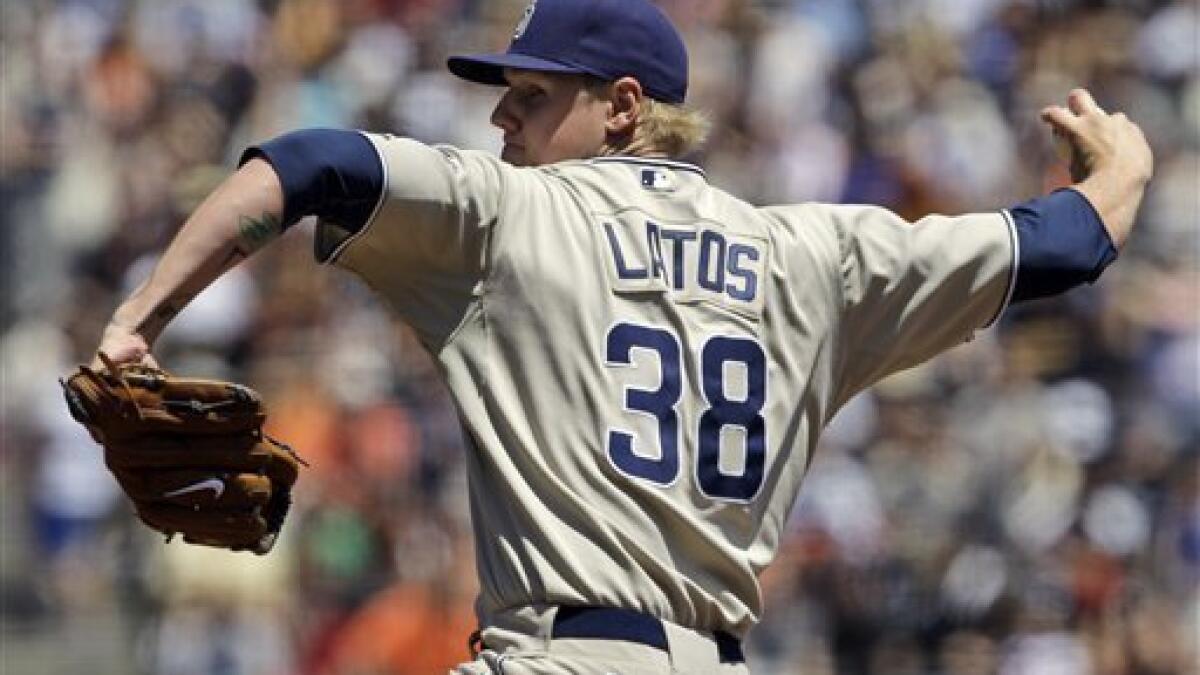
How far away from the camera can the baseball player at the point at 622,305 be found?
12.9ft

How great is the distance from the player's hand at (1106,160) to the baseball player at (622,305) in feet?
0.04

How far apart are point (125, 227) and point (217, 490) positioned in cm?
679

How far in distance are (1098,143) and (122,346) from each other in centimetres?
175

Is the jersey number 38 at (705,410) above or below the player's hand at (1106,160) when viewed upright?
below

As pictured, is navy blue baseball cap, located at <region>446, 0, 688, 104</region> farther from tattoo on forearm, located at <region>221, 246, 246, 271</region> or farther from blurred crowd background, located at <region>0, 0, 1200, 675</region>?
blurred crowd background, located at <region>0, 0, 1200, 675</region>

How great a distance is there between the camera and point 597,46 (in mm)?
4285

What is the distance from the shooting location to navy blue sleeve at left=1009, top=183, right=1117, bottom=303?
14.2ft

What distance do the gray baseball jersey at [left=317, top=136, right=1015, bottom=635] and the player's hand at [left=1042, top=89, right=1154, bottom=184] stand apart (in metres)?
0.56

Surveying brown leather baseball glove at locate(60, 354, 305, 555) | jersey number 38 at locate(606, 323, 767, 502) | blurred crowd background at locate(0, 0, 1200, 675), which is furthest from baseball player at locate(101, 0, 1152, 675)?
blurred crowd background at locate(0, 0, 1200, 675)

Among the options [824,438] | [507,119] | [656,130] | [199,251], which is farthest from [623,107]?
[824,438]

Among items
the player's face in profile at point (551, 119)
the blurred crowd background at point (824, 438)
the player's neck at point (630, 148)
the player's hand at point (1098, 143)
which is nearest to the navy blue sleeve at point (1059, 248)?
the player's hand at point (1098, 143)

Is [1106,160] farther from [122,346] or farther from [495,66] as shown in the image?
[122,346]

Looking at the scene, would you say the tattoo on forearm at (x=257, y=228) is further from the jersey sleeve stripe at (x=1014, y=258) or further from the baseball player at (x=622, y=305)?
the jersey sleeve stripe at (x=1014, y=258)

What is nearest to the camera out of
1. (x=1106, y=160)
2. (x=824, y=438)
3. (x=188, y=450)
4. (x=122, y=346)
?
(x=122, y=346)
